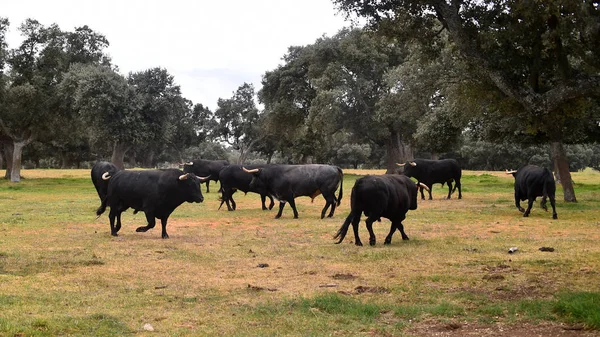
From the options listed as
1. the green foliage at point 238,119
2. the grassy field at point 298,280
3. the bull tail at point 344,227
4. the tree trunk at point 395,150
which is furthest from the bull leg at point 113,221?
the green foliage at point 238,119

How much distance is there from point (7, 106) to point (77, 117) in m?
4.77

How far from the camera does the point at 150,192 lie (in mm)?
15852

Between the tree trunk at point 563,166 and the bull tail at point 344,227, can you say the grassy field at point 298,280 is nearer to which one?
the bull tail at point 344,227

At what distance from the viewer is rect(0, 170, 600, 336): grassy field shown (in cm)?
733

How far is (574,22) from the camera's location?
10766mm

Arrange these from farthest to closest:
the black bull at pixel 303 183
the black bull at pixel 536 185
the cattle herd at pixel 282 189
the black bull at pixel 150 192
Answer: the black bull at pixel 303 183
the black bull at pixel 536 185
the black bull at pixel 150 192
the cattle herd at pixel 282 189

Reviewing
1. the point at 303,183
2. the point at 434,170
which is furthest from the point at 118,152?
the point at 303,183

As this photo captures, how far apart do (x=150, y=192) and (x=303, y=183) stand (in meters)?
6.82

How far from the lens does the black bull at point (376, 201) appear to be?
1333 centimetres

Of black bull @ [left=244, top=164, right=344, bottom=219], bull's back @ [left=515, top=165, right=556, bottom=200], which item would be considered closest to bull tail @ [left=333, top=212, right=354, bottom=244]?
black bull @ [left=244, top=164, right=344, bottom=219]

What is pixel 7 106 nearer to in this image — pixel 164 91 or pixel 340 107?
pixel 164 91

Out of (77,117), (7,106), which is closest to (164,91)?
(77,117)

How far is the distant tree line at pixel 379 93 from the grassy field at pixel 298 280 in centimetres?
295

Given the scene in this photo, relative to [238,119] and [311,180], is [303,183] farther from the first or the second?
[238,119]
